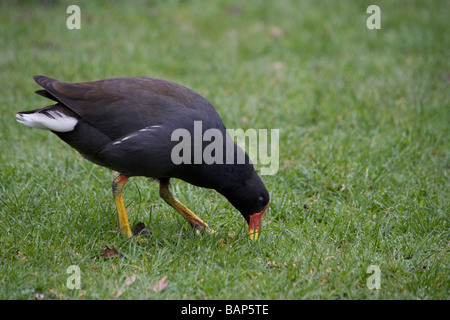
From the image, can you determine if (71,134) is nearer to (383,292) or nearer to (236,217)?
(236,217)

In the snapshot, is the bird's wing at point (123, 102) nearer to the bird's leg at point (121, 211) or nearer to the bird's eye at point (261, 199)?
the bird's leg at point (121, 211)

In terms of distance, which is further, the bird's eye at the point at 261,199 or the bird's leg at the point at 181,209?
the bird's leg at the point at 181,209

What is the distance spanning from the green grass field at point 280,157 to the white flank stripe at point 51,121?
2.29ft

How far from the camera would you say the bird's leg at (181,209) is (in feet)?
12.4

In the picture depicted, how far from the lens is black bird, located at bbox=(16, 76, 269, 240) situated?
3.42 meters

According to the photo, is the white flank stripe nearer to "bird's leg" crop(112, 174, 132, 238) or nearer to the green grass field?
"bird's leg" crop(112, 174, 132, 238)

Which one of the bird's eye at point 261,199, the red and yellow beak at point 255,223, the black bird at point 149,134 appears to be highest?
the black bird at point 149,134

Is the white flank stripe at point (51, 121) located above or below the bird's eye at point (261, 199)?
above

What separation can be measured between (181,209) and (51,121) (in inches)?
45.2

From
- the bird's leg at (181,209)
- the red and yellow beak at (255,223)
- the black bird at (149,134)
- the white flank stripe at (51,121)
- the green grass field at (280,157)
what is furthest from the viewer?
the bird's leg at (181,209)

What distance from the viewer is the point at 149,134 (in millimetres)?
3398

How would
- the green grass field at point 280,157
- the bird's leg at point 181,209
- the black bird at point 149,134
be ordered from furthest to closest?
the bird's leg at point 181,209 < the black bird at point 149,134 < the green grass field at point 280,157

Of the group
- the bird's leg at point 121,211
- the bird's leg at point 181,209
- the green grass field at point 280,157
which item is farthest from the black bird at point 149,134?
the green grass field at point 280,157

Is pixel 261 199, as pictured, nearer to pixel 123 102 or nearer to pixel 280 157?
pixel 123 102
